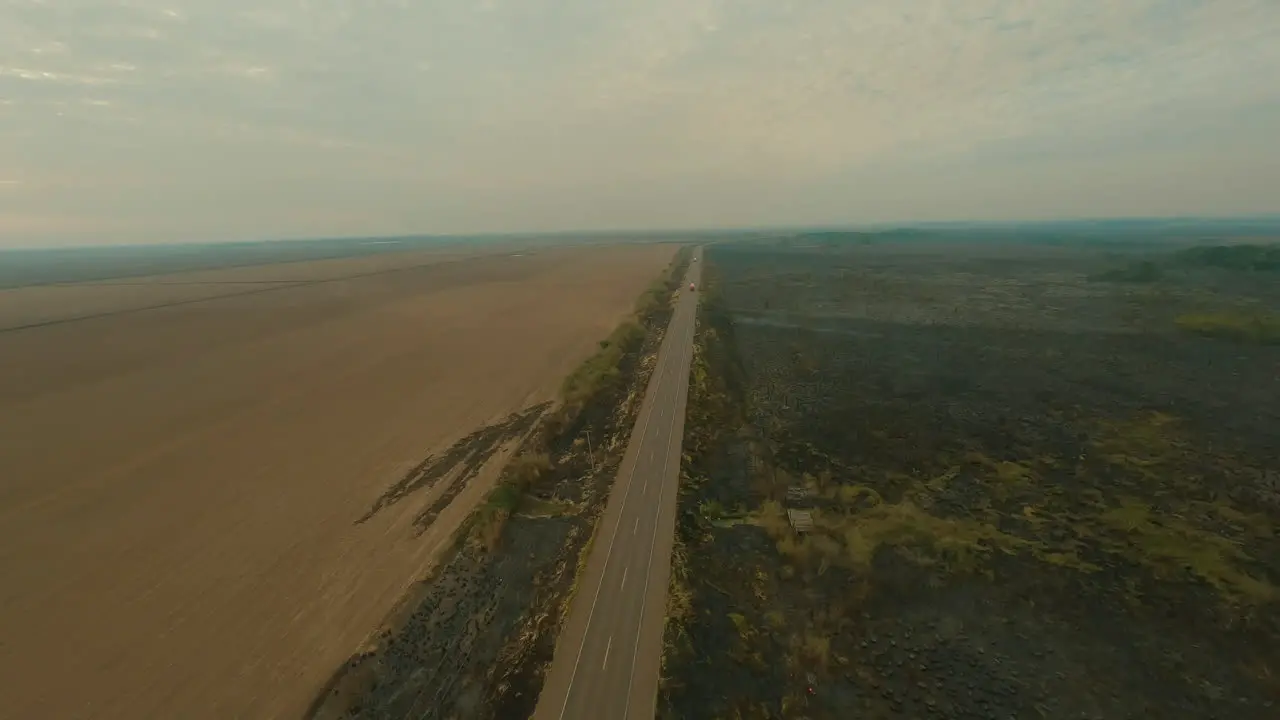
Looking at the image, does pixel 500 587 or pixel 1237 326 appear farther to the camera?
pixel 1237 326

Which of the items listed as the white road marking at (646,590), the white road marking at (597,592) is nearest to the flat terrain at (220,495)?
the white road marking at (597,592)

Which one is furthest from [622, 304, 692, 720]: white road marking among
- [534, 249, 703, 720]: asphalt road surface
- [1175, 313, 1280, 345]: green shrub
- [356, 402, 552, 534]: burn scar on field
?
[1175, 313, 1280, 345]: green shrub

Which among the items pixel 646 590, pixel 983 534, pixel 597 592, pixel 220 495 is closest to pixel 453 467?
pixel 220 495

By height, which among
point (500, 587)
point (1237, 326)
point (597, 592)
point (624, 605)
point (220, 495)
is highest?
point (1237, 326)

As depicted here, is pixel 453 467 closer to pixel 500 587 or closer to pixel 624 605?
pixel 500 587

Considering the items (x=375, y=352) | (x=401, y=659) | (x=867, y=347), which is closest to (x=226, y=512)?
(x=401, y=659)

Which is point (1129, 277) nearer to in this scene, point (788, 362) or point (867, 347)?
point (867, 347)

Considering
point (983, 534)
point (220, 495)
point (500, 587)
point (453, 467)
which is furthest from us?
point (453, 467)
